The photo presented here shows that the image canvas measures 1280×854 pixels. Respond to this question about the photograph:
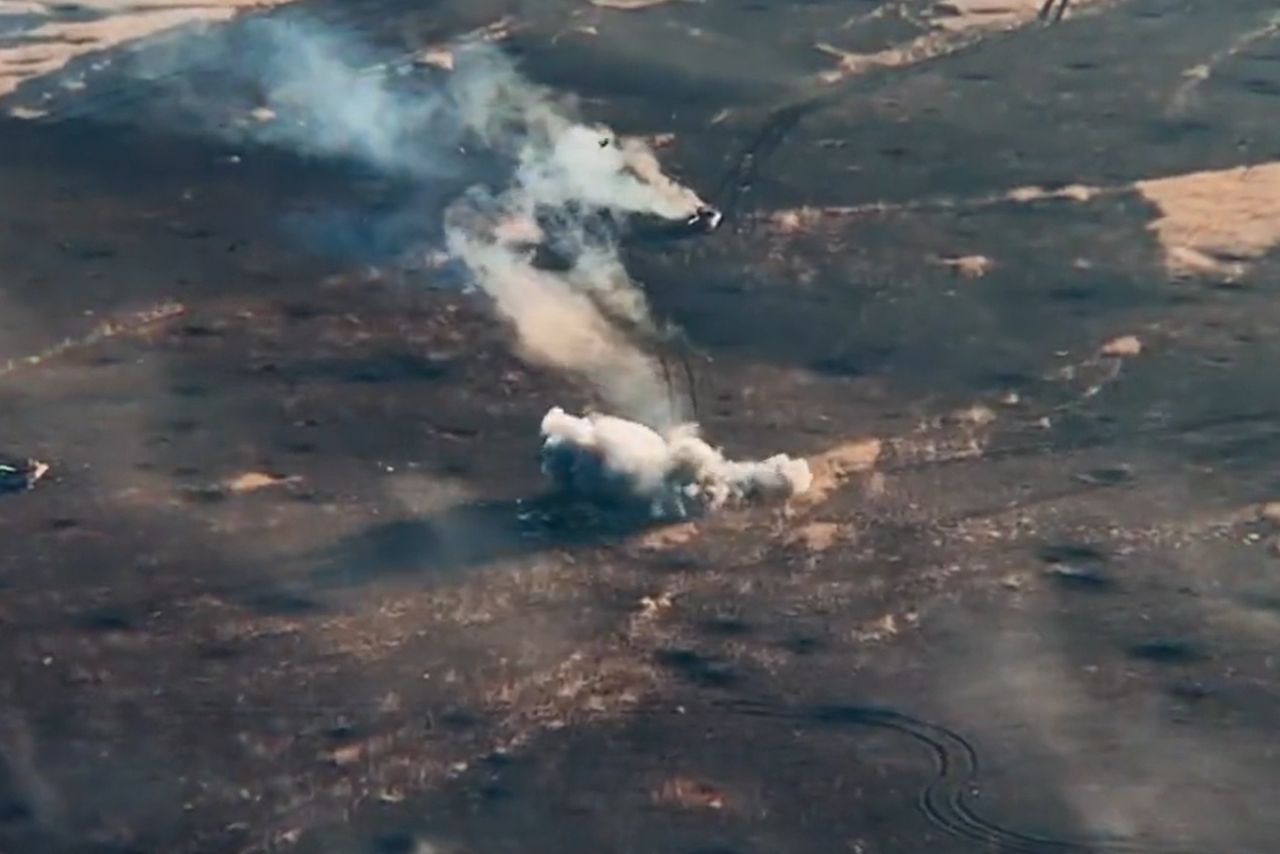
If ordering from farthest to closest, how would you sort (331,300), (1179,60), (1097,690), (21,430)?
(1179,60), (331,300), (21,430), (1097,690)

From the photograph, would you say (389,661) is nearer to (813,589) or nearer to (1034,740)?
(813,589)

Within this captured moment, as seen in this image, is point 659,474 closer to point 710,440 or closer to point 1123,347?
point 710,440

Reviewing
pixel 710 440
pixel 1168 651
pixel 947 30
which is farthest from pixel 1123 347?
pixel 947 30

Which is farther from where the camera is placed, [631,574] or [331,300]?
[331,300]

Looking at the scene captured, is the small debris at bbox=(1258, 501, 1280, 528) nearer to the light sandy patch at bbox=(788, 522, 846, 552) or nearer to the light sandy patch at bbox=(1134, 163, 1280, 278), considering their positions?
the light sandy patch at bbox=(788, 522, 846, 552)

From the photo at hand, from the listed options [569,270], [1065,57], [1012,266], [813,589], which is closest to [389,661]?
[813,589]

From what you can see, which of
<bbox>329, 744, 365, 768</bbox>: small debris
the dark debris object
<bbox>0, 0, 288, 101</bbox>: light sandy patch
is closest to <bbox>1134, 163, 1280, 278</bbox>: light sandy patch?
<bbox>329, 744, 365, 768</bbox>: small debris

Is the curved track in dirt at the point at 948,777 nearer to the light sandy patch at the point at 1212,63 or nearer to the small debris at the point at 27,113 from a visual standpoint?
the light sandy patch at the point at 1212,63

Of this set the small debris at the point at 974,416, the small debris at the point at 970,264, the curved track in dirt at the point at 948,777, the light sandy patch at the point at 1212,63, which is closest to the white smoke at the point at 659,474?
the small debris at the point at 974,416

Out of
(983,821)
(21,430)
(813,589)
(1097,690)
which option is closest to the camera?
(983,821)
